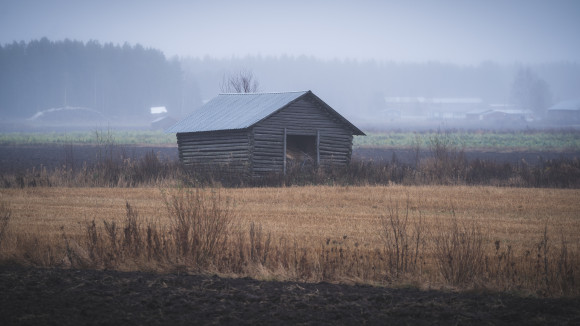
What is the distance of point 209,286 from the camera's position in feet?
33.0

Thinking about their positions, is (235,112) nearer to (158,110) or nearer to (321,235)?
(321,235)

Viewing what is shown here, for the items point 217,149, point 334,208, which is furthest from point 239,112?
point 334,208

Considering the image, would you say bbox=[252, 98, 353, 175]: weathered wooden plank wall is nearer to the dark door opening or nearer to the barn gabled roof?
the barn gabled roof

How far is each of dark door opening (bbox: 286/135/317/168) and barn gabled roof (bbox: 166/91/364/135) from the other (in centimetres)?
217

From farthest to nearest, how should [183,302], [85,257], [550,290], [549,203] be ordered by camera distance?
[549,203] → [85,257] → [550,290] → [183,302]

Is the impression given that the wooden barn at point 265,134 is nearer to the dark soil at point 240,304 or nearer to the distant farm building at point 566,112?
the dark soil at point 240,304

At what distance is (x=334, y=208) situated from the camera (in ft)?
65.2

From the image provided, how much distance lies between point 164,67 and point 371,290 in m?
160

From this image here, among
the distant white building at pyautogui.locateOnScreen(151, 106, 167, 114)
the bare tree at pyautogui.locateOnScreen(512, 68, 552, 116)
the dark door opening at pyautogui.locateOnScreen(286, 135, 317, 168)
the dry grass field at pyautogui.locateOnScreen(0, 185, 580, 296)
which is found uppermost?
the bare tree at pyautogui.locateOnScreen(512, 68, 552, 116)

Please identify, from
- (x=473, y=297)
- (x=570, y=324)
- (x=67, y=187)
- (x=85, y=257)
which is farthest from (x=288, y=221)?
(x=67, y=187)

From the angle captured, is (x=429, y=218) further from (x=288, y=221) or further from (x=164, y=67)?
(x=164, y=67)

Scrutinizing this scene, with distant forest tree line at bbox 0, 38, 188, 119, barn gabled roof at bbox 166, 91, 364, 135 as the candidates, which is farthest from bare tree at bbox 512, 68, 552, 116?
barn gabled roof at bbox 166, 91, 364, 135

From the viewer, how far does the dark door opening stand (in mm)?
30250

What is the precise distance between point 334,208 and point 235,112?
42.5 feet
